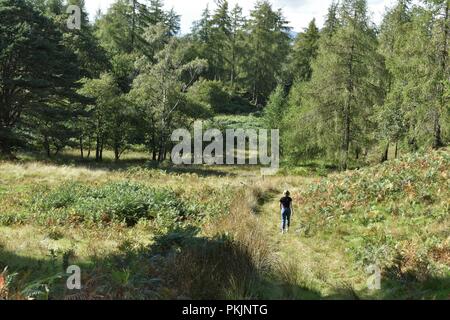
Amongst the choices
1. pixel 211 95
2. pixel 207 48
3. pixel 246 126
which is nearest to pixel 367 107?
pixel 246 126

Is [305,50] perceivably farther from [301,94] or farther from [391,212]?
[391,212]

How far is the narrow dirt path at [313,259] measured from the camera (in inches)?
323

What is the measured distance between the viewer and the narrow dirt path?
26.9 feet

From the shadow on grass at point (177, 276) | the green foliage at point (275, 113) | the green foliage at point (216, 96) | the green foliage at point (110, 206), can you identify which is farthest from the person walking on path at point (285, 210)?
the green foliage at point (216, 96)

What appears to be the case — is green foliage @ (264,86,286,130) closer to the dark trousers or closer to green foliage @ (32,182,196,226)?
green foliage @ (32,182,196,226)

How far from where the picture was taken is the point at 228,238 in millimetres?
8250

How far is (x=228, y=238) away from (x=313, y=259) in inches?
139

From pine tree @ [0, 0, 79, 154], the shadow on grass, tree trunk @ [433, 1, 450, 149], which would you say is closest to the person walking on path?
the shadow on grass

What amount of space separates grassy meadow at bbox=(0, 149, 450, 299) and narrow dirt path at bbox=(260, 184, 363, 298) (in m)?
0.04

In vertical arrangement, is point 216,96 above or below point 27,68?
above

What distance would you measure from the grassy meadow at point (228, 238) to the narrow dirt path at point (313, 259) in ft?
0.14

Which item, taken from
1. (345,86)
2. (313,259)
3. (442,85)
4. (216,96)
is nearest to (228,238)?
(313,259)

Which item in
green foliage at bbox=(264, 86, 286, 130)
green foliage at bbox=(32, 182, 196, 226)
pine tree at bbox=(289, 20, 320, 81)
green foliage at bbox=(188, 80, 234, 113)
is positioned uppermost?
pine tree at bbox=(289, 20, 320, 81)
